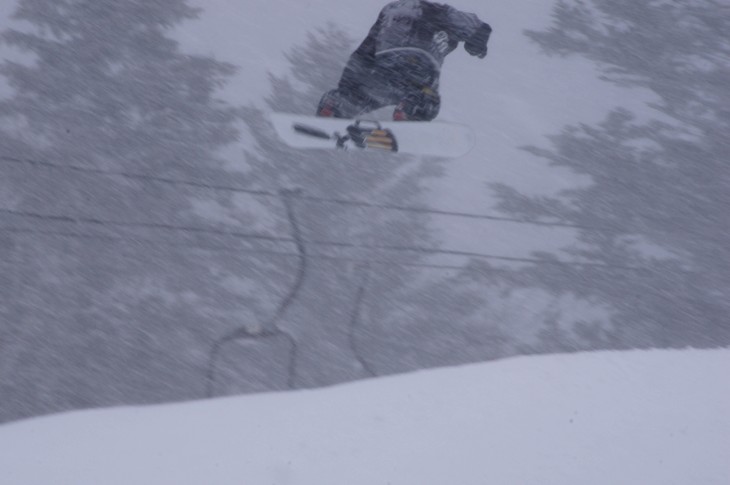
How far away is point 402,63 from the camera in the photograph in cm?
167

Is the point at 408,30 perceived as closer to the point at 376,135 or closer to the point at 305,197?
the point at 376,135

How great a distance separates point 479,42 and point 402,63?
0.19 m

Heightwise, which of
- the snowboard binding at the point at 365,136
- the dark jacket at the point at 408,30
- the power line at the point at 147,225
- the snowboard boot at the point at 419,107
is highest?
the dark jacket at the point at 408,30

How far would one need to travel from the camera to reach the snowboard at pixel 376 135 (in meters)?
1.64

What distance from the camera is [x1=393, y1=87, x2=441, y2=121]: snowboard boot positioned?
1.67 meters

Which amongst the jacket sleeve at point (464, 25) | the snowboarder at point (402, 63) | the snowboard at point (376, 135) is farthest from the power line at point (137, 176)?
the jacket sleeve at point (464, 25)

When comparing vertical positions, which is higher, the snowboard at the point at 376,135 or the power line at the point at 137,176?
the snowboard at the point at 376,135

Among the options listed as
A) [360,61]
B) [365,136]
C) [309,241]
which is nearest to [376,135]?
[365,136]

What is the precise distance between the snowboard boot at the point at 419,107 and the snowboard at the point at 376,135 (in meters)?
0.01

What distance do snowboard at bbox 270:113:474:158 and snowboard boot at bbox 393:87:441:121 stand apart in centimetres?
1

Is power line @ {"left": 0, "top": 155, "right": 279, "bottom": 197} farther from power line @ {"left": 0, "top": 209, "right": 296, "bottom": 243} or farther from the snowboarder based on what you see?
the snowboarder

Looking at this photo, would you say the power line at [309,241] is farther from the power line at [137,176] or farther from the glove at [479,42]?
the glove at [479,42]

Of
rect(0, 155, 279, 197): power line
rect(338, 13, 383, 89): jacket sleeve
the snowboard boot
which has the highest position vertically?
rect(338, 13, 383, 89): jacket sleeve

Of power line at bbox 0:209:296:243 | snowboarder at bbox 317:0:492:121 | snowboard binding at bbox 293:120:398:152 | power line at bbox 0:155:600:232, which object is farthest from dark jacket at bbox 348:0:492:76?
power line at bbox 0:209:296:243
